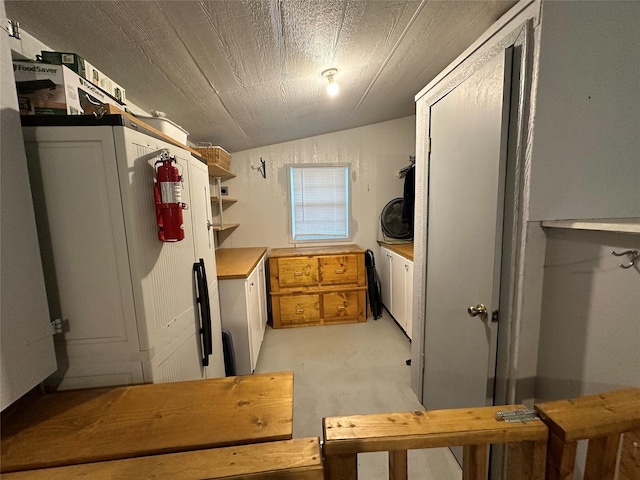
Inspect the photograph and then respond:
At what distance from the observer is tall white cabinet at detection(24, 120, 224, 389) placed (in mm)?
844

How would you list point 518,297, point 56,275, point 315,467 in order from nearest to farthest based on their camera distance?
point 315,467
point 56,275
point 518,297

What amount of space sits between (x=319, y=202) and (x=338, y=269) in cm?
102

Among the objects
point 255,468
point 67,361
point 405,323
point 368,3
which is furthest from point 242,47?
point 405,323

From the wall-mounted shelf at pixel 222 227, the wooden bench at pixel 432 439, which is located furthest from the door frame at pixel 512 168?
the wall-mounted shelf at pixel 222 227

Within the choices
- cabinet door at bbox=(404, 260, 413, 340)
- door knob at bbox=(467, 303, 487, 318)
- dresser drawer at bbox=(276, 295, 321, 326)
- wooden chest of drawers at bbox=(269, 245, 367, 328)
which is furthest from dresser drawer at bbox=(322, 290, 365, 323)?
door knob at bbox=(467, 303, 487, 318)

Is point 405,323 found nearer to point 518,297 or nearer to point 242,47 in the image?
point 518,297

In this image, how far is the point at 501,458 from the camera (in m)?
1.21

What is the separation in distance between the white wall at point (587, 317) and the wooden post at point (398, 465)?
30.2 inches

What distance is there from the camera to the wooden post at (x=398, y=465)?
646mm

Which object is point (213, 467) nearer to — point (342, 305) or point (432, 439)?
point (432, 439)

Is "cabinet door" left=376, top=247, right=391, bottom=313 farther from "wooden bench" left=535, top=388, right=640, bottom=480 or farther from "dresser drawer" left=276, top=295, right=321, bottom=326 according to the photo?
"wooden bench" left=535, top=388, right=640, bottom=480

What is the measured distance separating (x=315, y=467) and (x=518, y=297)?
39.4 inches

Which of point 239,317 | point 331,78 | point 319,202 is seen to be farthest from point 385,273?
point 331,78

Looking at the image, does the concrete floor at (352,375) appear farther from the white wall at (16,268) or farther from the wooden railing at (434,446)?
the white wall at (16,268)
